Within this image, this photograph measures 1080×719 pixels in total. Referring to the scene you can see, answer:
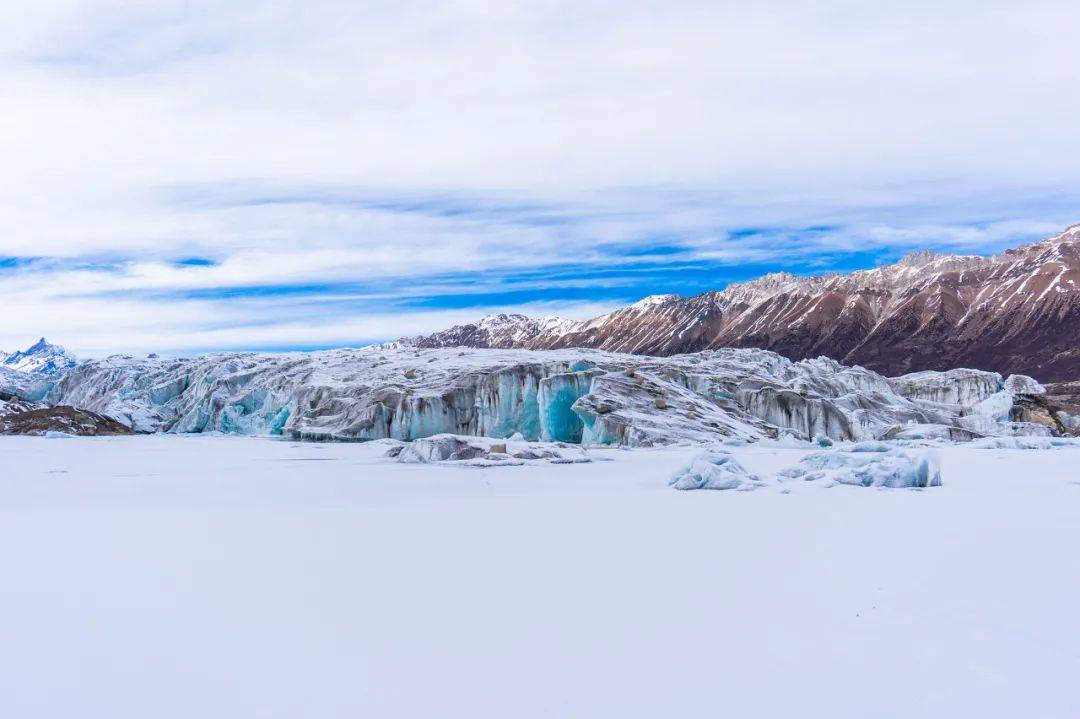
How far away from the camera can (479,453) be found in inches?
906

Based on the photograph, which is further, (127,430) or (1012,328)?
(1012,328)

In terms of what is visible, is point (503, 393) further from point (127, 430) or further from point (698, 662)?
point (698, 662)

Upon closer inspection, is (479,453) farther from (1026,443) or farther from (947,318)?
(947,318)

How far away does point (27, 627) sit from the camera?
5.98 meters

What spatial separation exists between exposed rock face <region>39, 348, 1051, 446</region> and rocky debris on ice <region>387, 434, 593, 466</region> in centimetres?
605

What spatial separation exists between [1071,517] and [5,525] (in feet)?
47.3

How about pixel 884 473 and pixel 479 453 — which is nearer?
pixel 884 473

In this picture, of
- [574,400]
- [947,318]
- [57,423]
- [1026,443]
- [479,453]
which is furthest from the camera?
[947,318]

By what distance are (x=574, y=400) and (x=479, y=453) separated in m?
12.1

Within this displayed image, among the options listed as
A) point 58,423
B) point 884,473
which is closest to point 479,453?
point 884,473

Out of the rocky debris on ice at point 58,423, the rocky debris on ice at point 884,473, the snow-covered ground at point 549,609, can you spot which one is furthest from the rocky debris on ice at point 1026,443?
the rocky debris on ice at point 58,423

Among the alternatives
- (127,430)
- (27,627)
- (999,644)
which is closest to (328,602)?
(27,627)

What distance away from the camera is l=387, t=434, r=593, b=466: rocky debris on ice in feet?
74.2

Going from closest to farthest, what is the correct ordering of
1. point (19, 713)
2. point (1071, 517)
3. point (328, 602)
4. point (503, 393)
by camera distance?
point (19, 713), point (328, 602), point (1071, 517), point (503, 393)
